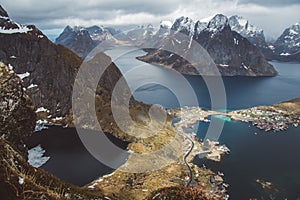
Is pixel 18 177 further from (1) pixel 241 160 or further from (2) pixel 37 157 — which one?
(1) pixel 241 160

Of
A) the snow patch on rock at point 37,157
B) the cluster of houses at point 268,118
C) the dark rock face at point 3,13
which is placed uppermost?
the dark rock face at point 3,13

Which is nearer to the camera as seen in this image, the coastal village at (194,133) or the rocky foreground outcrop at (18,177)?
the rocky foreground outcrop at (18,177)

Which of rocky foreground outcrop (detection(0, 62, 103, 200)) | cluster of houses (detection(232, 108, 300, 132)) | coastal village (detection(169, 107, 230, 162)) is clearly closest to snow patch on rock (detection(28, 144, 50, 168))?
coastal village (detection(169, 107, 230, 162))

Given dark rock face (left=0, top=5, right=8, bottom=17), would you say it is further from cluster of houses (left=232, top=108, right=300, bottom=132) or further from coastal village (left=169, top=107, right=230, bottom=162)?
cluster of houses (left=232, top=108, right=300, bottom=132)

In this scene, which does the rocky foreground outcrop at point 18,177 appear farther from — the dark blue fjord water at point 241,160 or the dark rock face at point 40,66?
the dark rock face at point 40,66

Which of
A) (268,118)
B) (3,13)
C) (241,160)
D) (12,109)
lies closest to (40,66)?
(3,13)

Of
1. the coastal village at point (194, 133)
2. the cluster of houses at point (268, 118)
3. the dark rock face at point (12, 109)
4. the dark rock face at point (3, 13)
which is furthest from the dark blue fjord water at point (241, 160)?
the dark rock face at point (3, 13)
